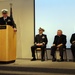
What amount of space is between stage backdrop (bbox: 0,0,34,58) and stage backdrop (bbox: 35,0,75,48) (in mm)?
231

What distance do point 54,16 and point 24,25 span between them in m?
1.17

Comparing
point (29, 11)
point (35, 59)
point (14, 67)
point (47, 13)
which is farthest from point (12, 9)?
point (14, 67)

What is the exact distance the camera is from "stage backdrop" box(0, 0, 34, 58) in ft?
26.2

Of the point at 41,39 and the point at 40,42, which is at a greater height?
the point at 41,39

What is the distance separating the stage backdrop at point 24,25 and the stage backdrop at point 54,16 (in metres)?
0.23

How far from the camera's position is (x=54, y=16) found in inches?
302

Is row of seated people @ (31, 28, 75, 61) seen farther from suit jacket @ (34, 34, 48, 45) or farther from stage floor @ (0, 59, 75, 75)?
stage floor @ (0, 59, 75, 75)

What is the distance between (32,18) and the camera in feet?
26.2

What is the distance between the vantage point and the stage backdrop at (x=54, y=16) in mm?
7469

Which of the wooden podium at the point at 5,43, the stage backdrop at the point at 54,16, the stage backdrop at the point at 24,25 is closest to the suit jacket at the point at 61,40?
the stage backdrop at the point at 54,16

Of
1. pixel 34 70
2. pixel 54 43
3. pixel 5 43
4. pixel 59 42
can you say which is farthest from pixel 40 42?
pixel 34 70

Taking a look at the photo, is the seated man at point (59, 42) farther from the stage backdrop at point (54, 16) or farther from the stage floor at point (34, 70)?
the stage floor at point (34, 70)

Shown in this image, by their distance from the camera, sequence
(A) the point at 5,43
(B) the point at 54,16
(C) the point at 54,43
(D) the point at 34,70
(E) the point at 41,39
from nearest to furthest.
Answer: (D) the point at 34,70, (A) the point at 5,43, (C) the point at 54,43, (E) the point at 41,39, (B) the point at 54,16

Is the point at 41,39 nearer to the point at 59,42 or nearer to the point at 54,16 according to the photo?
the point at 59,42
